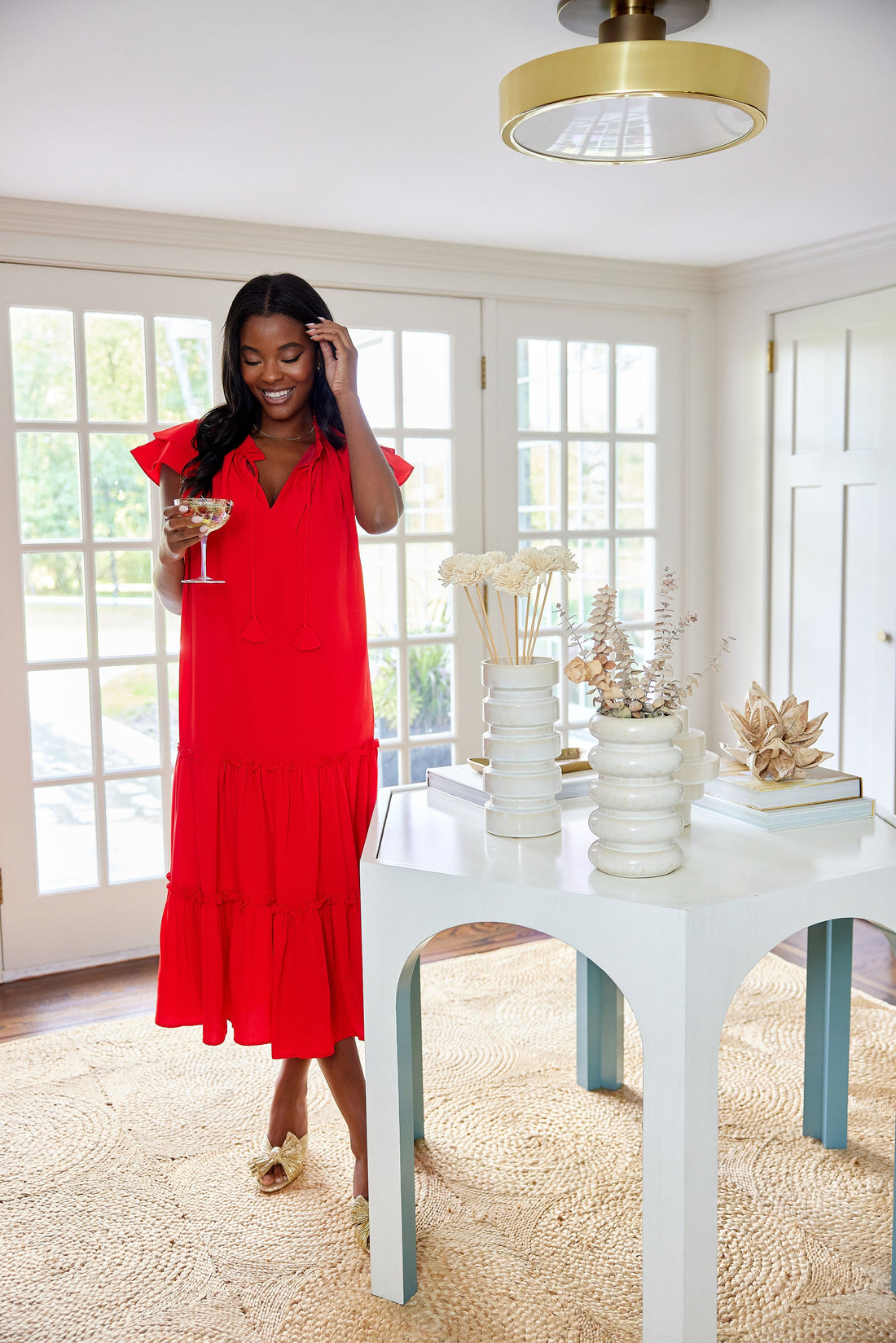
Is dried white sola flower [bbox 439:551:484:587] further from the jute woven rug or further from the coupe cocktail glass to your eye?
the jute woven rug

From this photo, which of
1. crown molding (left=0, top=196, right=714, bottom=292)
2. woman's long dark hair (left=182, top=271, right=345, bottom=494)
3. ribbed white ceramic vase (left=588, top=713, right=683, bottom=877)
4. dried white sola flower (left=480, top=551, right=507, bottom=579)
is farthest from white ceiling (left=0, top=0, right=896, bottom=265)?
ribbed white ceramic vase (left=588, top=713, right=683, bottom=877)

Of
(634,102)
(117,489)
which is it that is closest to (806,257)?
(634,102)

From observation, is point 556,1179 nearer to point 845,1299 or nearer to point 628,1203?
point 628,1203

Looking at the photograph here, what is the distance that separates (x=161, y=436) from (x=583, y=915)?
3.84 feet

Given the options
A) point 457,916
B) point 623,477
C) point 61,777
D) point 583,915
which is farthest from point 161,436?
point 623,477

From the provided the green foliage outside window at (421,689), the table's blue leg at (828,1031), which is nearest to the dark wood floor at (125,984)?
the green foliage outside window at (421,689)

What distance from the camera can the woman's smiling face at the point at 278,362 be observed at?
6.01 feet

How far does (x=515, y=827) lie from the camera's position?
5.42 feet

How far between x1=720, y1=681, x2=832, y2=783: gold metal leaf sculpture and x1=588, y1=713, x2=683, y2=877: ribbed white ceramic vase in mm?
332

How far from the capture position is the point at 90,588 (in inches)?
126

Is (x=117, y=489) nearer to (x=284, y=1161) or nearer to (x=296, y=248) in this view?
(x=296, y=248)

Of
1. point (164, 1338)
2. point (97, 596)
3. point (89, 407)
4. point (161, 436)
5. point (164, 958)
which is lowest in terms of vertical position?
point (164, 1338)

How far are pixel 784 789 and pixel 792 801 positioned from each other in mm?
26

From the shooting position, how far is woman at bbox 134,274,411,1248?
6.10 feet
